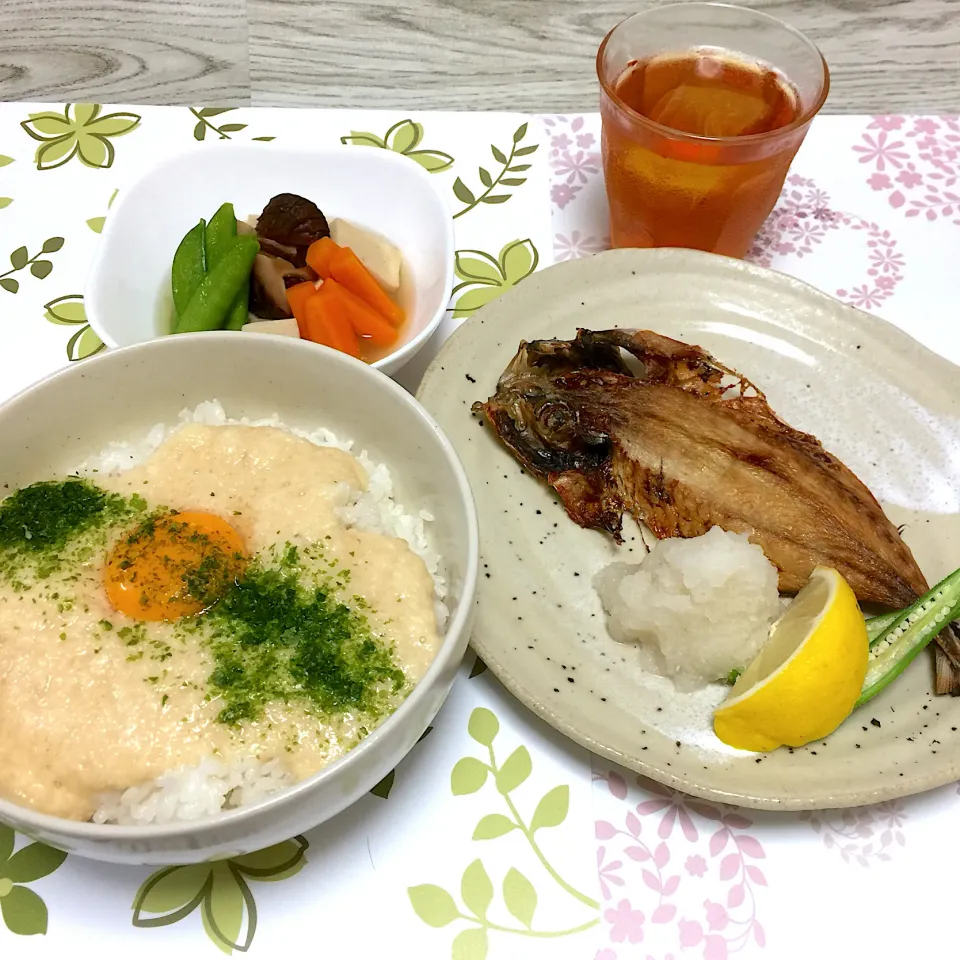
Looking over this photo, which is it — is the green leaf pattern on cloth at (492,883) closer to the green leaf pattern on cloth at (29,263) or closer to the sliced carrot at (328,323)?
the sliced carrot at (328,323)

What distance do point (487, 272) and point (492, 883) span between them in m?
1.50

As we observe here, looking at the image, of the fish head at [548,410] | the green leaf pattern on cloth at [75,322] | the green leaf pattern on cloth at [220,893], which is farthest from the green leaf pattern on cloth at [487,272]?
the green leaf pattern on cloth at [220,893]

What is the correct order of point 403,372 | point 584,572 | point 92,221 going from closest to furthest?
1. point 584,572
2. point 403,372
3. point 92,221

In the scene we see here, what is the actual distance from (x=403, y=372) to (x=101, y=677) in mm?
1003

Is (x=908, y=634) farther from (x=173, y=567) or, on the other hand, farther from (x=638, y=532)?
(x=173, y=567)

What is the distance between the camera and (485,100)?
293 centimetres

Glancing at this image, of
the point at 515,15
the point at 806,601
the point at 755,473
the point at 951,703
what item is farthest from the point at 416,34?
the point at 951,703

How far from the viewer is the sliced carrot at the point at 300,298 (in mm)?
1980

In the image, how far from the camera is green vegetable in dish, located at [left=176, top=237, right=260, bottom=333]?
194cm

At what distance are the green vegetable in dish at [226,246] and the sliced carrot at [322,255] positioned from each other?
0.17m

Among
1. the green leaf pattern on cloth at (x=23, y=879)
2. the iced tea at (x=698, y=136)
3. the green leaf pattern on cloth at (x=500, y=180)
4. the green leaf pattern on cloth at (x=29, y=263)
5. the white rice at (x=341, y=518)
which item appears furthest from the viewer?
the green leaf pattern on cloth at (x=500, y=180)

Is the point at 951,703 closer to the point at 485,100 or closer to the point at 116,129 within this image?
the point at 485,100

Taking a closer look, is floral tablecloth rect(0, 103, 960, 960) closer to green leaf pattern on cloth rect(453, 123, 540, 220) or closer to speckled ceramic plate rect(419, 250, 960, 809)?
speckled ceramic plate rect(419, 250, 960, 809)

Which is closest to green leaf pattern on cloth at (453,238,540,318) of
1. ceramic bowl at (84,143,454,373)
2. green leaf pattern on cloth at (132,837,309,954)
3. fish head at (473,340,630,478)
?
ceramic bowl at (84,143,454,373)
